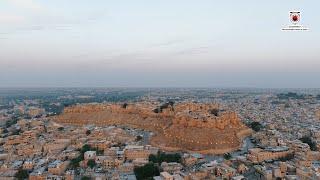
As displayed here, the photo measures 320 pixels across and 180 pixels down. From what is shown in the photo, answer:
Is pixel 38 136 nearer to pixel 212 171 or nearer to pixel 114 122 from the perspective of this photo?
pixel 114 122

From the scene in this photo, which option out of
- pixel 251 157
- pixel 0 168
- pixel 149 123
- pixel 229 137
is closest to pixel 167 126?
pixel 149 123

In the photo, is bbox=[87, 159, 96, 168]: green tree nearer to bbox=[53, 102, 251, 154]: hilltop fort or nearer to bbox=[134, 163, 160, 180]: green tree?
bbox=[134, 163, 160, 180]: green tree

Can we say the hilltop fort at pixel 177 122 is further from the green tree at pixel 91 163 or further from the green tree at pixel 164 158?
the green tree at pixel 91 163

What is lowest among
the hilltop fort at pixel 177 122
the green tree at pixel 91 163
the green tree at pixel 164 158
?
the green tree at pixel 91 163

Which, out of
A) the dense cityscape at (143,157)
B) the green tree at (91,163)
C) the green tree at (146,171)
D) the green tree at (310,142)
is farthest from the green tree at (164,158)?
the green tree at (310,142)

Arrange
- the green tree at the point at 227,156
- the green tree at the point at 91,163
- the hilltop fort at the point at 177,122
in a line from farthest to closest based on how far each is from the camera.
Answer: the hilltop fort at the point at 177,122
the green tree at the point at 227,156
the green tree at the point at 91,163

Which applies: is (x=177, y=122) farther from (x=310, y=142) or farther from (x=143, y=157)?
(x=310, y=142)

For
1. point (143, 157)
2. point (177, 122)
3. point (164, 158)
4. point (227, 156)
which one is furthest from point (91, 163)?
point (177, 122)

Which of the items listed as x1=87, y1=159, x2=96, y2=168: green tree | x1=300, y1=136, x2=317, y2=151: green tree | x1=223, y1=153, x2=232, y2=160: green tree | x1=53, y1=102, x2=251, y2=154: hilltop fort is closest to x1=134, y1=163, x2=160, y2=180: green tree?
x1=87, y1=159, x2=96, y2=168: green tree
